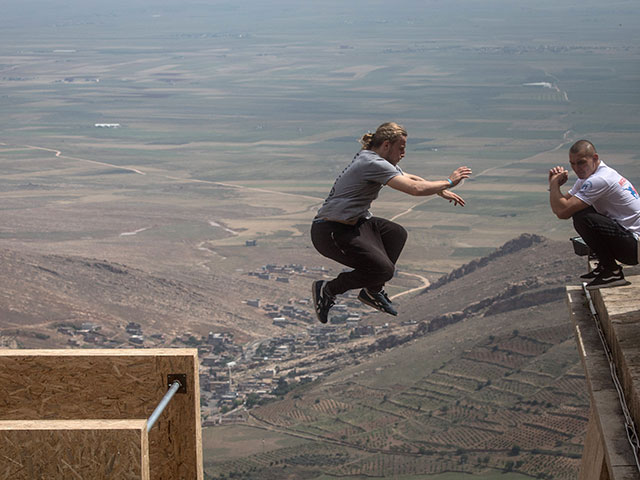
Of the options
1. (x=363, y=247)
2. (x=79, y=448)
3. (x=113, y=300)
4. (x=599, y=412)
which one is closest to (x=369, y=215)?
(x=363, y=247)

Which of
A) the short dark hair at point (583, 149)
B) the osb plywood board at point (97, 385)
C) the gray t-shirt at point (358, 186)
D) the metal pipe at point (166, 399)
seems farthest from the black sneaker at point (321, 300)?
the metal pipe at point (166, 399)

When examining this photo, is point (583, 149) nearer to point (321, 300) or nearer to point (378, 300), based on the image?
point (378, 300)

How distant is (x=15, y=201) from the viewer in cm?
19425

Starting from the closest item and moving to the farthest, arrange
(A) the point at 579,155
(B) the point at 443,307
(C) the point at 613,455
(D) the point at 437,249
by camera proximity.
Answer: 1. (C) the point at 613,455
2. (A) the point at 579,155
3. (B) the point at 443,307
4. (D) the point at 437,249

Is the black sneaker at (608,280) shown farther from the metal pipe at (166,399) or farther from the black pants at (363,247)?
the metal pipe at (166,399)

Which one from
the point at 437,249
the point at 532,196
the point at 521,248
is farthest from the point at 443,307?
the point at 532,196

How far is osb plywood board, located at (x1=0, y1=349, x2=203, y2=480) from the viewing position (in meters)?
7.61

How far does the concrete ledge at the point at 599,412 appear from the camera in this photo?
8.14 meters

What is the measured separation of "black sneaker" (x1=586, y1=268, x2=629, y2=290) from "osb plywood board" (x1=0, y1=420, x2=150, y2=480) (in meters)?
6.80

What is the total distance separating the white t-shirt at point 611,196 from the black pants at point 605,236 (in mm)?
89

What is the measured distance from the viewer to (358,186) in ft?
33.9

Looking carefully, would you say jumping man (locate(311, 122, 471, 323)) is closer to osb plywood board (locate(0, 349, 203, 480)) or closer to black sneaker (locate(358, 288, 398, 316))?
black sneaker (locate(358, 288, 398, 316))

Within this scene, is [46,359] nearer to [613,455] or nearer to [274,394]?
[613,455]

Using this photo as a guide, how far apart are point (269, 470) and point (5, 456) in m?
70.9
